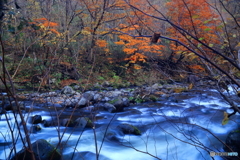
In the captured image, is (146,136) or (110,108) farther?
(110,108)

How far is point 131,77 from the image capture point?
15.4 meters

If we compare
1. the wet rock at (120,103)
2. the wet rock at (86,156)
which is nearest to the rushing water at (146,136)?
the wet rock at (86,156)

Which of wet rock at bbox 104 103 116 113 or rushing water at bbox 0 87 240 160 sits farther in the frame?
wet rock at bbox 104 103 116 113

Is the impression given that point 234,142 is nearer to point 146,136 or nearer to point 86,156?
point 146,136

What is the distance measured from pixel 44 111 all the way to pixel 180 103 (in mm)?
5588

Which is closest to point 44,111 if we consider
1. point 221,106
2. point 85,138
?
point 85,138

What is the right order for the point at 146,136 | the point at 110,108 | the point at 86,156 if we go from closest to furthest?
the point at 86,156, the point at 146,136, the point at 110,108

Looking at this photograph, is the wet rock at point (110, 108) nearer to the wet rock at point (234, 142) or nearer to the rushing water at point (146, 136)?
the rushing water at point (146, 136)

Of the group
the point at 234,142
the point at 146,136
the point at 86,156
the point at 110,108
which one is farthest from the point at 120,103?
the point at 234,142

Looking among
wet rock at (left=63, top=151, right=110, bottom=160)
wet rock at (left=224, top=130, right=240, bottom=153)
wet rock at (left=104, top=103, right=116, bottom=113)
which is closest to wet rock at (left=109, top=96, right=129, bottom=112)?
wet rock at (left=104, top=103, right=116, bottom=113)

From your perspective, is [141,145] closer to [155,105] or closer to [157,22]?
[155,105]

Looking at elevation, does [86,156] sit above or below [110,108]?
below

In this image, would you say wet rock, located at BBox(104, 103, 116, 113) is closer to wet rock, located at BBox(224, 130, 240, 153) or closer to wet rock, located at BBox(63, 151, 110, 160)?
wet rock, located at BBox(63, 151, 110, 160)

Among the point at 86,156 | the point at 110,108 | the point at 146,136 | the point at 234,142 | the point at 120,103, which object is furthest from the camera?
the point at 120,103
